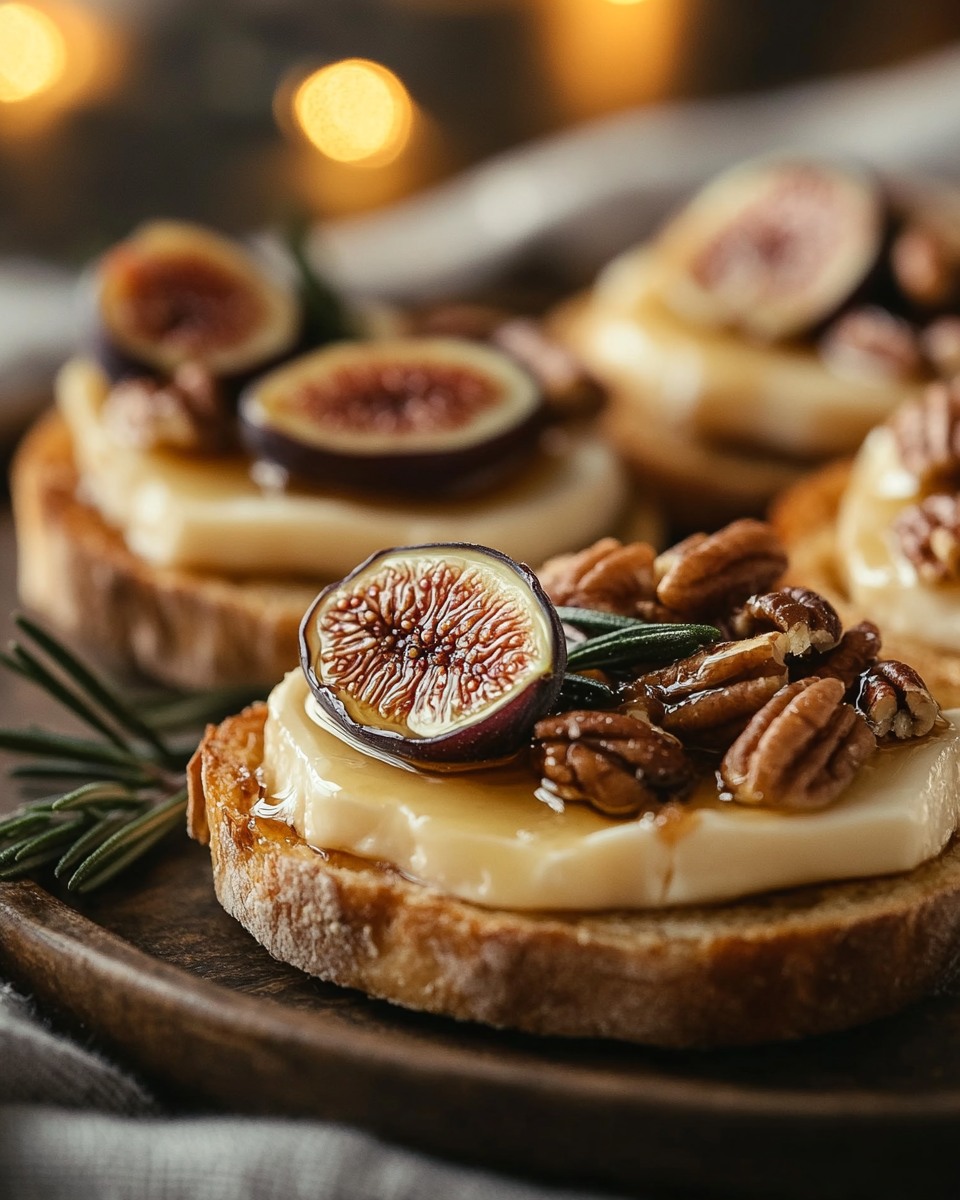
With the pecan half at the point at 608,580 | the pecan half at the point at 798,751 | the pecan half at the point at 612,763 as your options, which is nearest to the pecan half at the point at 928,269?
the pecan half at the point at 608,580

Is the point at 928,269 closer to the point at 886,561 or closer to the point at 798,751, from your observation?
the point at 886,561

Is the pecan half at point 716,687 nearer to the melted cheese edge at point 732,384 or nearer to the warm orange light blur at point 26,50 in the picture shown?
the melted cheese edge at point 732,384

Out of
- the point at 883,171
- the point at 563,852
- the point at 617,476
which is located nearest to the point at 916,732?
the point at 563,852

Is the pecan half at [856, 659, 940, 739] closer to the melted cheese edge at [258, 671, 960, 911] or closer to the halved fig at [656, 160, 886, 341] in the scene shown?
the melted cheese edge at [258, 671, 960, 911]

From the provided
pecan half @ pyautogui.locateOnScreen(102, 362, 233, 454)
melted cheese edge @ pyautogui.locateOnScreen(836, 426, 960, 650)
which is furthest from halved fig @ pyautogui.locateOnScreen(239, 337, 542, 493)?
melted cheese edge @ pyautogui.locateOnScreen(836, 426, 960, 650)

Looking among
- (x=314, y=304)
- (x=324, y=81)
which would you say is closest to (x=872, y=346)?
(x=314, y=304)

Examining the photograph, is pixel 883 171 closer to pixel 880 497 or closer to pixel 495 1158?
pixel 880 497

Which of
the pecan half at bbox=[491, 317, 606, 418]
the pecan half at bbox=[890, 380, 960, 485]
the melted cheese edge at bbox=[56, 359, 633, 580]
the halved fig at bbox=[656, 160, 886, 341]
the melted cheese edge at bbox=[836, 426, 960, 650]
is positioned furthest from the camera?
the halved fig at bbox=[656, 160, 886, 341]

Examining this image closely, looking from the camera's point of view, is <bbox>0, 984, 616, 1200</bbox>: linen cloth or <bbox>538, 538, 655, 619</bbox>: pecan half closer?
<bbox>0, 984, 616, 1200</bbox>: linen cloth
